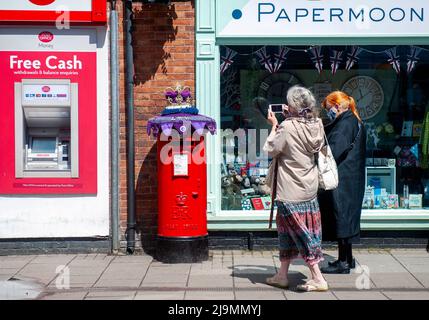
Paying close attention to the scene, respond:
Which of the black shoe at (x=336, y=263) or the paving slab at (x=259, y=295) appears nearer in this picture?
the paving slab at (x=259, y=295)

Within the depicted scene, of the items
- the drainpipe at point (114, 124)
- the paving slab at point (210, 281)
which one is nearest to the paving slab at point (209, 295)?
the paving slab at point (210, 281)

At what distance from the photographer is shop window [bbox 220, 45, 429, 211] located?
923 cm

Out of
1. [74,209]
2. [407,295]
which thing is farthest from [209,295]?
[74,209]

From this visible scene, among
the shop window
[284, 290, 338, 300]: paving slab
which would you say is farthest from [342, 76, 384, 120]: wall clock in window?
[284, 290, 338, 300]: paving slab

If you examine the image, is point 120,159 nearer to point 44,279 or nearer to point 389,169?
point 44,279

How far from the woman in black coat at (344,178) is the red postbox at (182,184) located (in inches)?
57.1

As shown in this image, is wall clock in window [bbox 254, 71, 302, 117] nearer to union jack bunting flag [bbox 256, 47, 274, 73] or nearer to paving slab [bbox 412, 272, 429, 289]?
union jack bunting flag [bbox 256, 47, 274, 73]

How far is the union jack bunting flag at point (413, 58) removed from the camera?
9.22 meters

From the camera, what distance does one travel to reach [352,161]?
7.65 meters

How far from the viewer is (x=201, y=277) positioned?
7.62m

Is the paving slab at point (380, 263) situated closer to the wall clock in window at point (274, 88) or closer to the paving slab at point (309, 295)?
the paving slab at point (309, 295)

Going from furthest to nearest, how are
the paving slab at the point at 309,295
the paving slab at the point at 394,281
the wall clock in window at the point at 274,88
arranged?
the wall clock in window at the point at 274,88 → the paving slab at the point at 394,281 → the paving slab at the point at 309,295

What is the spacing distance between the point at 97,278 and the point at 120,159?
5.90 ft

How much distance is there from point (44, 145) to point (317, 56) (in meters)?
3.62
